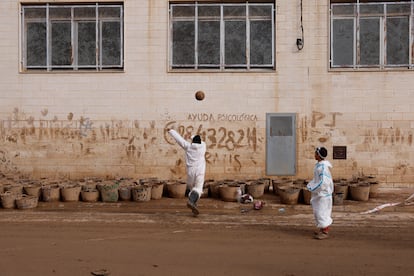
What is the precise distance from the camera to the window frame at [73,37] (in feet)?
50.4

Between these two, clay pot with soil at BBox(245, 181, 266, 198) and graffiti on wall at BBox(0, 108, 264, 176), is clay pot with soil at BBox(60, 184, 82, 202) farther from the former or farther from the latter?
clay pot with soil at BBox(245, 181, 266, 198)

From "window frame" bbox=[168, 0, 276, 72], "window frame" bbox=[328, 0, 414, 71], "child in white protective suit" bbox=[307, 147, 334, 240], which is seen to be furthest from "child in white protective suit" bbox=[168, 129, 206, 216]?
"window frame" bbox=[328, 0, 414, 71]

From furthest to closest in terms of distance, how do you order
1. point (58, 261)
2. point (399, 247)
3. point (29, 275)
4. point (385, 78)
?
point (385, 78) → point (399, 247) → point (58, 261) → point (29, 275)

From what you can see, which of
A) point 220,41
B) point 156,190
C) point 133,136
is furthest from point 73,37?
point 156,190

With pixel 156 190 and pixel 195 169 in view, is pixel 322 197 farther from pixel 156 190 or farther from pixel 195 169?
pixel 156 190

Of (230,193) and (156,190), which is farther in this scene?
(156,190)

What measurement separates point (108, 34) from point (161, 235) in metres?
7.68

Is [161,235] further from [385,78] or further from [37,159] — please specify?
[385,78]

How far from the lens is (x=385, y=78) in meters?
14.7

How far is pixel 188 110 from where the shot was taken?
15.1m

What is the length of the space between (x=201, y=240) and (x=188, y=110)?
6.40m

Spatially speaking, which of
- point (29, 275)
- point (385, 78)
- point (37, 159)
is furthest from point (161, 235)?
point (385, 78)

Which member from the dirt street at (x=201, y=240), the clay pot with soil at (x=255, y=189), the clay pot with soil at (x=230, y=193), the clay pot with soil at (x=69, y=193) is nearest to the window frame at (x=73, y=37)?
the clay pot with soil at (x=69, y=193)

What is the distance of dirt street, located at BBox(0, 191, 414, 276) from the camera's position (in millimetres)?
7504
